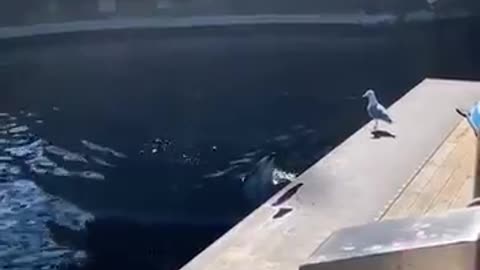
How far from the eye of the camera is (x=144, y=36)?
12141mm

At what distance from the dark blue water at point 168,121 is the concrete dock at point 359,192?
2810 millimetres

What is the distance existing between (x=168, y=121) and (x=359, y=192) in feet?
21.6

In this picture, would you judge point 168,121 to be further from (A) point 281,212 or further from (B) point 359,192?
(A) point 281,212

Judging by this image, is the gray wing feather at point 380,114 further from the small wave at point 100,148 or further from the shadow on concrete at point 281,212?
the small wave at point 100,148

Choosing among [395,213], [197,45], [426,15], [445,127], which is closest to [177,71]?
[197,45]

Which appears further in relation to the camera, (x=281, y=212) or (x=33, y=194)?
(x=33, y=194)

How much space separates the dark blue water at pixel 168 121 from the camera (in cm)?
597

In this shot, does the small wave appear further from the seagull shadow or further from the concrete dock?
the seagull shadow

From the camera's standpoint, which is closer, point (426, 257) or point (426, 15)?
point (426, 257)

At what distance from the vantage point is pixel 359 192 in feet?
7.20

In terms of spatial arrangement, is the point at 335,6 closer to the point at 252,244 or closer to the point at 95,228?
the point at 95,228

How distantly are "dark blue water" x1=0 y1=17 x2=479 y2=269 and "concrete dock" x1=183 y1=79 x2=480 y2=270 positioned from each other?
Result: 2.81 m

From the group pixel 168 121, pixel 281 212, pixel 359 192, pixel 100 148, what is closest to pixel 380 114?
pixel 359 192

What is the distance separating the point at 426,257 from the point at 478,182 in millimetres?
751
